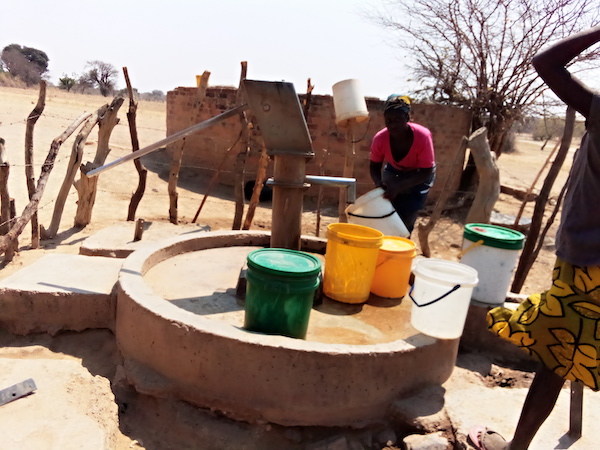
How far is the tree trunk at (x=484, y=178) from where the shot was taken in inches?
197

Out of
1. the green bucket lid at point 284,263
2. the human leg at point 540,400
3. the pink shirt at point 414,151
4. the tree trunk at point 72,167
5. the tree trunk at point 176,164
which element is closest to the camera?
the human leg at point 540,400

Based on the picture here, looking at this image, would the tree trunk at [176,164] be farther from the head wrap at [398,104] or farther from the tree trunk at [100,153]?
the head wrap at [398,104]

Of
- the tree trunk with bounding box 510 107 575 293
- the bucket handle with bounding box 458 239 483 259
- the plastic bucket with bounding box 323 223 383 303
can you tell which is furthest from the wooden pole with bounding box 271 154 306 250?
the tree trunk with bounding box 510 107 575 293

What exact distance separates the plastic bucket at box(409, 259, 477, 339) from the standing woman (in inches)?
55.8

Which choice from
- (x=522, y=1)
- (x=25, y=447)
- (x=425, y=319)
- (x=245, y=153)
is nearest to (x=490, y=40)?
(x=522, y=1)

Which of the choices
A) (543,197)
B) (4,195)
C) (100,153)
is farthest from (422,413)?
(100,153)

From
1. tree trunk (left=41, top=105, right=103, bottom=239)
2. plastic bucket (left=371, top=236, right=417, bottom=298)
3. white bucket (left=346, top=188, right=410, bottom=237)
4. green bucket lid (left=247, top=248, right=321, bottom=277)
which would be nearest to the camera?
green bucket lid (left=247, top=248, right=321, bottom=277)

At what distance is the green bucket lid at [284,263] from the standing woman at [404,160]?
1.46 metres

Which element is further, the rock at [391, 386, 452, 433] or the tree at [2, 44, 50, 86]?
the tree at [2, 44, 50, 86]

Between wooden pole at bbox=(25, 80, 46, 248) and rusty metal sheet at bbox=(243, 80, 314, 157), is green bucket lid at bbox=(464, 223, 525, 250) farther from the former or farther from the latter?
wooden pole at bbox=(25, 80, 46, 248)

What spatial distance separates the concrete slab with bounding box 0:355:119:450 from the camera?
1.75 metres

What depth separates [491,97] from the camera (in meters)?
8.77

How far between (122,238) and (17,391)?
263cm

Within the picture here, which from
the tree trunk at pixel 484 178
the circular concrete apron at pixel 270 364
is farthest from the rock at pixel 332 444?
the tree trunk at pixel 484 178
